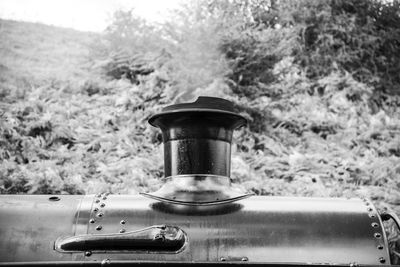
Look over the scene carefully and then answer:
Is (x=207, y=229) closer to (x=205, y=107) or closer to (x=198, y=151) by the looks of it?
(x=198, y=151)

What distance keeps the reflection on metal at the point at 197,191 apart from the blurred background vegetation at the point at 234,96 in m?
2.39

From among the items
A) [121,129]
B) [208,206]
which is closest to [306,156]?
[121,129]

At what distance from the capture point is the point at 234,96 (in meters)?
6.64

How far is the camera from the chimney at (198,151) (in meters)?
2.33

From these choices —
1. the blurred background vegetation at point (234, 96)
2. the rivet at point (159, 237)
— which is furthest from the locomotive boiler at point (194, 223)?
the blurred background vegetation at point (234, 96)

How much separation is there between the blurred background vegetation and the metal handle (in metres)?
2.77

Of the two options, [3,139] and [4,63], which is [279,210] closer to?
[3,139]

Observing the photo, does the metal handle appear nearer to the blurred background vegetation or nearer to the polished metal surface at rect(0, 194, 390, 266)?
the polished metal surface at rect(0, 194, 390, 266)

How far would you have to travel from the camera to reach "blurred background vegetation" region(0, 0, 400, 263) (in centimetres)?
529

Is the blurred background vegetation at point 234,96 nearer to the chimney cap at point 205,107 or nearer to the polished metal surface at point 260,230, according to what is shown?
the polished metal surface at point 260,230

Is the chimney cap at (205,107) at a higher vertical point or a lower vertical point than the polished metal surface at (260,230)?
higher

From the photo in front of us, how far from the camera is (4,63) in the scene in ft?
27.1

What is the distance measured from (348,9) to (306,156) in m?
4.02

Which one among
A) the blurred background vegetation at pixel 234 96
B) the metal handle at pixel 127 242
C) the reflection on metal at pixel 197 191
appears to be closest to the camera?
the metal handle at pixel 127 242
